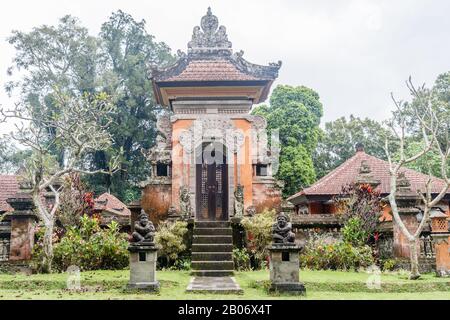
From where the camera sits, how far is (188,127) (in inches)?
551

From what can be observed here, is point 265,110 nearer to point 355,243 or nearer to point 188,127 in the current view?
point 188,127

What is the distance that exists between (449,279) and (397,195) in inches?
110

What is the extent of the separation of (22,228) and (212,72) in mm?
7154

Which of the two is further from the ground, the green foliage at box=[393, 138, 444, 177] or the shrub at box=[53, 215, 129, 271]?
the green foliage at box=[393, 138, 444, 177]

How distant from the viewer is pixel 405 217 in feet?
39.5

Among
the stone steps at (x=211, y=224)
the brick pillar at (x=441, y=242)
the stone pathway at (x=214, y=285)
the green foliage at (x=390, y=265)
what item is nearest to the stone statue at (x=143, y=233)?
the stone pathway at (x=214, y=285)

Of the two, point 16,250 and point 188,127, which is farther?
point 188,127

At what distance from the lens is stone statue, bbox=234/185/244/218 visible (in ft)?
42.2

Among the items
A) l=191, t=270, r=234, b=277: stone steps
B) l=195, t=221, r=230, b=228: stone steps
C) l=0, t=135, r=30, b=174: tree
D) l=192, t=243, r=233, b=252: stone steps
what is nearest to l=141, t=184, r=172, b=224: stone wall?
l=195, t=221, r=230, b=228: stone steps

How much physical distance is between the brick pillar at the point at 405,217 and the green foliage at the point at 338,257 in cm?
80

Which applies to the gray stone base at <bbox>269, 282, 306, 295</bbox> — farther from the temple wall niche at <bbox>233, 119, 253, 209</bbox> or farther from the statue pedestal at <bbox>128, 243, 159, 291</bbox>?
the temple wall niche at <bbox>233, 119, 253, 209</bbox>

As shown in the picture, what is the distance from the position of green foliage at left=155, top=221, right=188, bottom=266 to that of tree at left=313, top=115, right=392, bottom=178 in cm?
2232
